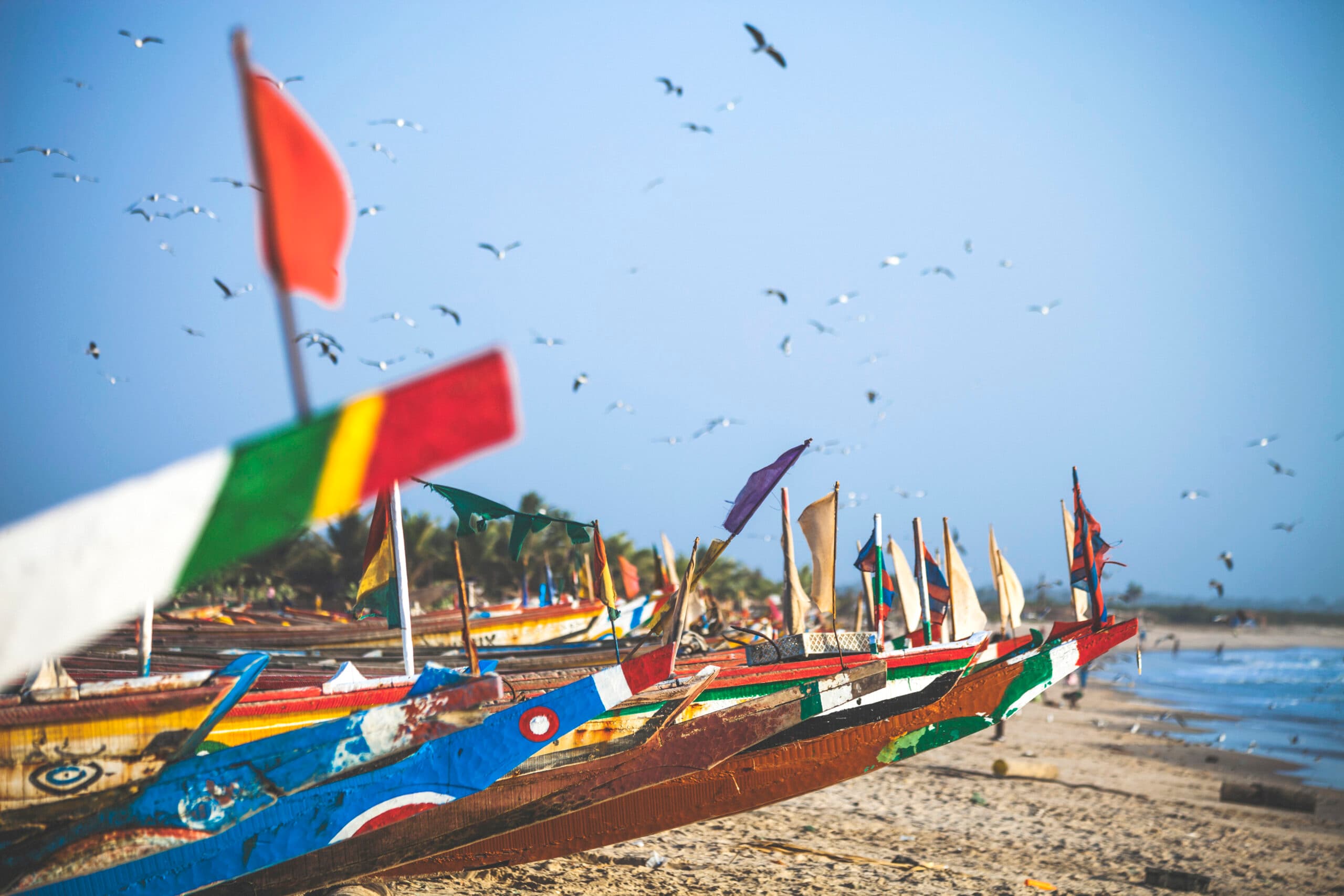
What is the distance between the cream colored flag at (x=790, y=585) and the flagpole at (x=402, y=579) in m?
3.87

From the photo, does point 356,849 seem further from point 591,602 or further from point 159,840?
point 591,602

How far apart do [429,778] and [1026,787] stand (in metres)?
11.5

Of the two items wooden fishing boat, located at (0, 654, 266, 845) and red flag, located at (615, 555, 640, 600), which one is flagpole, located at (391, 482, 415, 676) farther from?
red flag, located at (615, 555, 640, 600)

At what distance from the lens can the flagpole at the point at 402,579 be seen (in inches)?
291

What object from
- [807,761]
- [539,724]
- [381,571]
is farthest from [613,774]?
[381,571]

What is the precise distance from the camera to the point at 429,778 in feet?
20.1

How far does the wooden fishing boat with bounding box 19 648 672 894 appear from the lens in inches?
211

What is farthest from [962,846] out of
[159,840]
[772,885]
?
[159,840]

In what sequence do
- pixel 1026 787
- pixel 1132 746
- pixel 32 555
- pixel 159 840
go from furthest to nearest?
pixel 1132 746 < pixel 1026 787 < pixel 159 840 < pixel 32 555

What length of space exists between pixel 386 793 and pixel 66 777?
6.00 ft

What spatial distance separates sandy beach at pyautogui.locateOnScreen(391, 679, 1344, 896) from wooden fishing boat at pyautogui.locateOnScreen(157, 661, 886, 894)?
30.6 inches

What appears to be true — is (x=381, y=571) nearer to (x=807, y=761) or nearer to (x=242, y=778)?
(x=242, y=778)

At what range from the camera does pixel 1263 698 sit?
34.5 metres

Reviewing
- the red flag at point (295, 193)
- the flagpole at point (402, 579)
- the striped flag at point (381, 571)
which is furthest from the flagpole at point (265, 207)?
the striped flag at point (381, 571)
